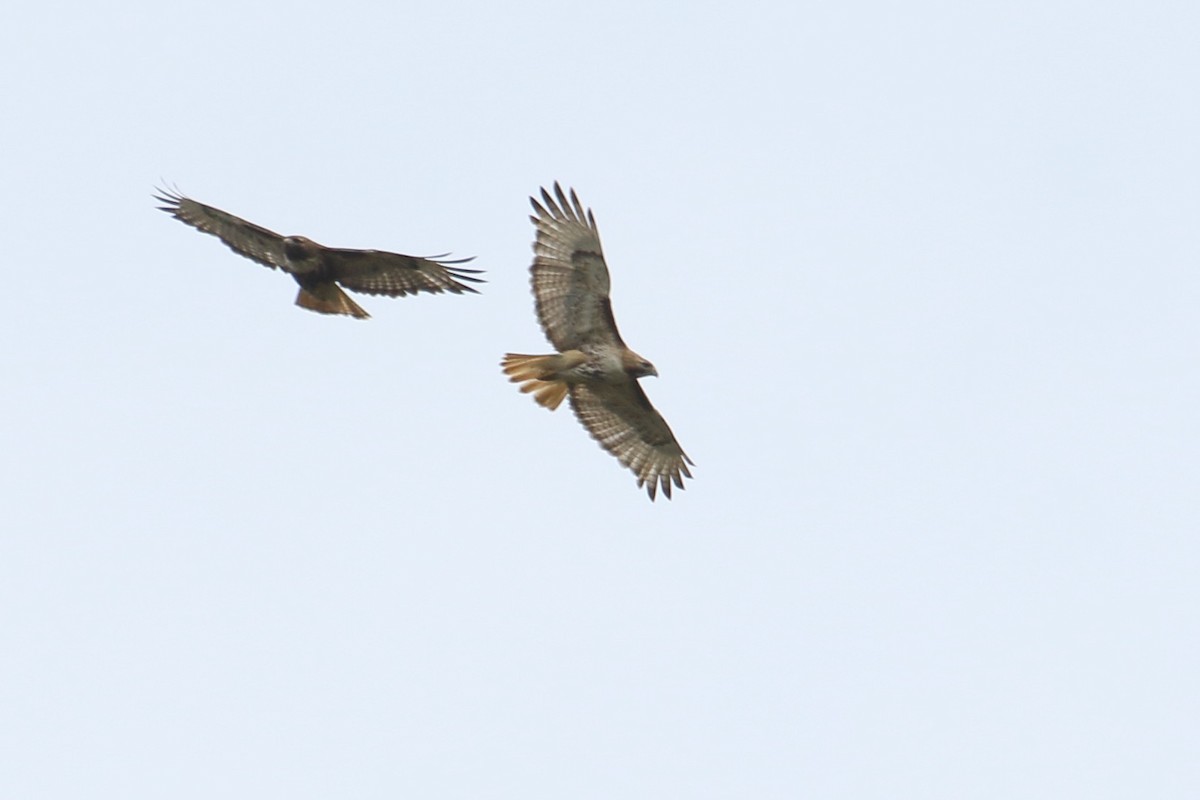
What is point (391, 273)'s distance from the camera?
1639cm

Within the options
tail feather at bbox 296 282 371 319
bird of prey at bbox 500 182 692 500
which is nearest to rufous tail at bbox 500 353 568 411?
bird of prey at bbox 500 182 692 500

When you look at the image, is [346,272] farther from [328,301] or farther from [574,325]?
[574,325]

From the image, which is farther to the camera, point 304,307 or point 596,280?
point 304,307

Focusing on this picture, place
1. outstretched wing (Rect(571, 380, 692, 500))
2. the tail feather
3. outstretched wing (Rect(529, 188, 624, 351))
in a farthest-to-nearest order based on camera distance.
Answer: the tail feather
outstretched wing (Rect(571, 380, 692, 500))
outstretched wing (Rect(529, 188, 624, 351))

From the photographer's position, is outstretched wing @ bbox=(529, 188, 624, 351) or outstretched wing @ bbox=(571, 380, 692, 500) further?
outstretched wing @ bbox=(571, 380, 692, 500)

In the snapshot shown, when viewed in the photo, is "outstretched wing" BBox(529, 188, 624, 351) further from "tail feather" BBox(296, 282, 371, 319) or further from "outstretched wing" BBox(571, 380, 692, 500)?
"tail feather" BBox(296, 282, 371, 319)

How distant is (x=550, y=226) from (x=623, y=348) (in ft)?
4.23

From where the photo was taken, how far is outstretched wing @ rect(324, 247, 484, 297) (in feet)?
53.0

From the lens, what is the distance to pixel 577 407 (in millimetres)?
16344

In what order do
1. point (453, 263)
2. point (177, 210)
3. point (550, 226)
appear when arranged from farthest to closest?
point (177, 210)
point (453, 263)
point (550, 226)

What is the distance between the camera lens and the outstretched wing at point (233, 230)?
16.9 metres

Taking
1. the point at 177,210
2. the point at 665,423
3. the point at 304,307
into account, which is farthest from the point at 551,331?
the point at 177,210

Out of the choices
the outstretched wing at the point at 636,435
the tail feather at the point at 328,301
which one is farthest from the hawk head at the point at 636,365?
the tail feather at the point at 328,301

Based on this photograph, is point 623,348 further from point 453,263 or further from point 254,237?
point 254,237
